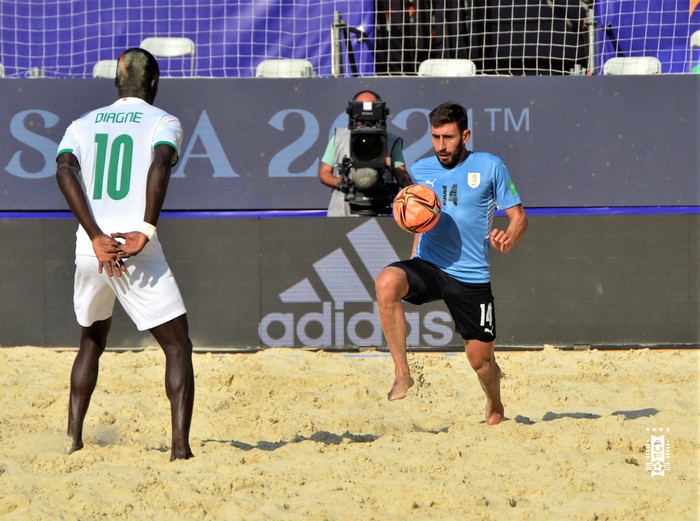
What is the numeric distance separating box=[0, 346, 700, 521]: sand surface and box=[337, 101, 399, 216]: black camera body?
4.43ft

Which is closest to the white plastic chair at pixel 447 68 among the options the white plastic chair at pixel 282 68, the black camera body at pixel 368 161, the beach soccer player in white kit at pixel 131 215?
the white plastic chair at pixel 282 68

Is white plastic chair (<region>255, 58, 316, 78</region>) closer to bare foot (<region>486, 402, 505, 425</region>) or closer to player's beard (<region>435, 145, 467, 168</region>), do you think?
player's beard (<region>435, 145, 467, 168</region>)

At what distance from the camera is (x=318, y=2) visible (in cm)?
1048

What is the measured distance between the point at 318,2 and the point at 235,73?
117cm

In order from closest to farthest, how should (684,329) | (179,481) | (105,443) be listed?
1. (179,481)
2. (105,443)
3. (684,329)

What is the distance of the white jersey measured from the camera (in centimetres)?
463

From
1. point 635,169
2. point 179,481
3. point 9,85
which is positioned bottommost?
point 179,481

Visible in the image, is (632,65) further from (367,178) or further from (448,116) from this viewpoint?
(448,116)

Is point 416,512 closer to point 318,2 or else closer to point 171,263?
point 171,263

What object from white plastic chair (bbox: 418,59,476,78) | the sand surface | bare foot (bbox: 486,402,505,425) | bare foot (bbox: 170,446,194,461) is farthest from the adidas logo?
bare foot (bbox: 170,446,194,461)

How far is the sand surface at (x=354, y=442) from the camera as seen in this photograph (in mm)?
3971

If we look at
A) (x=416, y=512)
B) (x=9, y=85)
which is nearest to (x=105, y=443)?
(x=416, y=512)

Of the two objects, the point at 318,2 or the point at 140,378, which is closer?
the point at 140,378

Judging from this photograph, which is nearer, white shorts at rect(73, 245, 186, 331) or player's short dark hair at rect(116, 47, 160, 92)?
white shorts at rect(73, 245, 186, 331)
